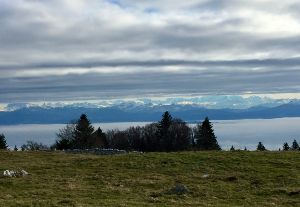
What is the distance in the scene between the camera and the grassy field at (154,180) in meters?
23.2

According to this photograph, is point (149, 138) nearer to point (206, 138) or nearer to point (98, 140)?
point (98, 140)

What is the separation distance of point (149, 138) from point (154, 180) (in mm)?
82694

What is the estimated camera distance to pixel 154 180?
30.6m

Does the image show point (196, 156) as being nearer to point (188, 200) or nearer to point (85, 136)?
point (188, 200)

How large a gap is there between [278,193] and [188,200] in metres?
5.88

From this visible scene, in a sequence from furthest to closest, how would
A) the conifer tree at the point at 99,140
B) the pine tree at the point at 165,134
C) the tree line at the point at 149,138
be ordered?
1. the pine tree at the point at 165,134
2. the conifer tree at the point at 99,140
3. the tree line at the point at 149,138

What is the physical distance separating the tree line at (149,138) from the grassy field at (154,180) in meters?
46.4

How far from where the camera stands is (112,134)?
13062cm

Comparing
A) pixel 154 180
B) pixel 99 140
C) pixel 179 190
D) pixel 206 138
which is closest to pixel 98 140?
pixel 99 140

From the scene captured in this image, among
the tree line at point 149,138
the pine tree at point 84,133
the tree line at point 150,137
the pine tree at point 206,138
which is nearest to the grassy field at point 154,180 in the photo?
the tree line at point 150,137

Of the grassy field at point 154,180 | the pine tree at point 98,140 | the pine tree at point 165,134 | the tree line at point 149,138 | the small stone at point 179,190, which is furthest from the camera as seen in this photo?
the pine tree at point 165,134

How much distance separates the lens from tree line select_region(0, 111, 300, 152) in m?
101

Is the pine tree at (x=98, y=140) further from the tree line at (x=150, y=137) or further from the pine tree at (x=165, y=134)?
the pine tree at (x=165, y=134)

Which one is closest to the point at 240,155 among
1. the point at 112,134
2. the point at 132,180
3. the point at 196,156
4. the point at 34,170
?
the point at 196,156
